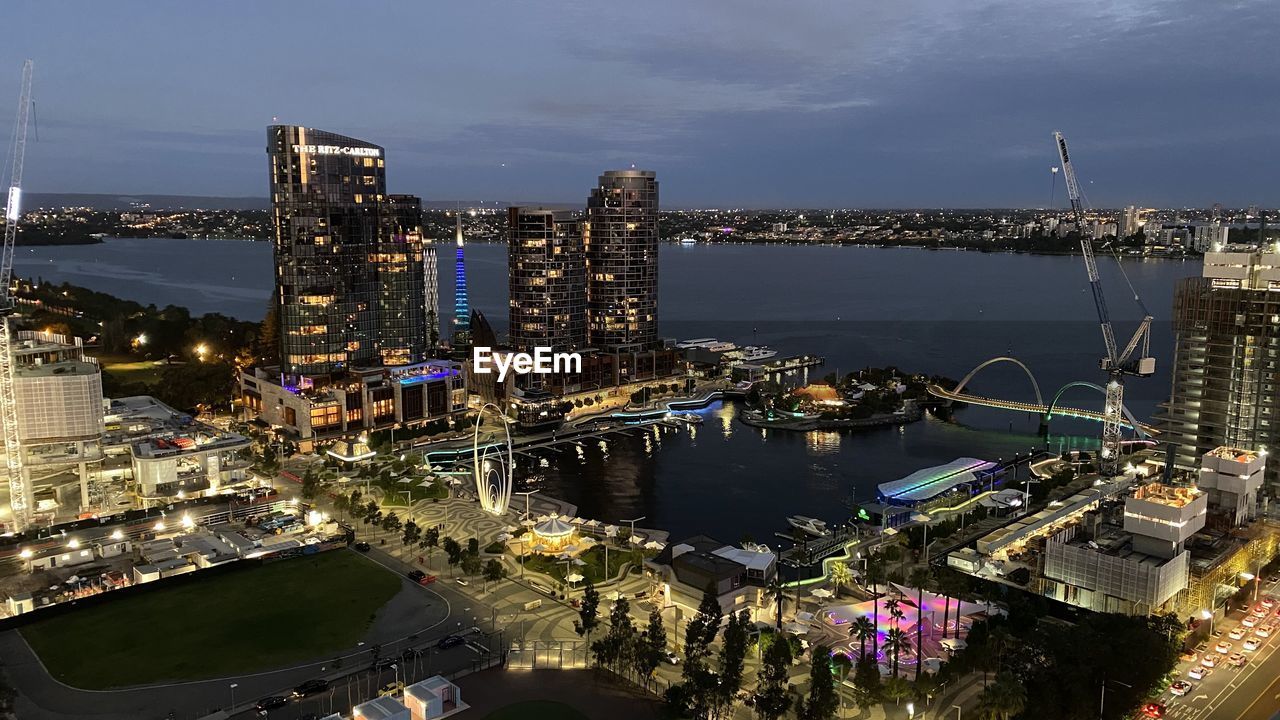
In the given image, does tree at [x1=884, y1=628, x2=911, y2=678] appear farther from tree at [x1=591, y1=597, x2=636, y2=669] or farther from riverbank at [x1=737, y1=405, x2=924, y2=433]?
riverbank at [x1=737, y1=405, x2=924, y2=433]

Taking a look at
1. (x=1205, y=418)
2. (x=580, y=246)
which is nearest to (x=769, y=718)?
(x=1205, y=418)

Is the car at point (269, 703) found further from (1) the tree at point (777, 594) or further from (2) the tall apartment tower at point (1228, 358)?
(2) the tall apartment tower at point (1228, 358)

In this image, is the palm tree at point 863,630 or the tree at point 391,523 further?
the tree at point 391,523

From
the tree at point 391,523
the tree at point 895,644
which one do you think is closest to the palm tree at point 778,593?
the tree at point 895,644

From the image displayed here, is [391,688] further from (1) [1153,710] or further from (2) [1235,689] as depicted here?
(2) [1235,689]

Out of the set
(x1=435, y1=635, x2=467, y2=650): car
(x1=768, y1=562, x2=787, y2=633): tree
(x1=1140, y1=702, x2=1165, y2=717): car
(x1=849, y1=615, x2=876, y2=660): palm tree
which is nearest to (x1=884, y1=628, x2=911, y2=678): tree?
(x1=849, y1=615, x2=876, y2=660): palm tree

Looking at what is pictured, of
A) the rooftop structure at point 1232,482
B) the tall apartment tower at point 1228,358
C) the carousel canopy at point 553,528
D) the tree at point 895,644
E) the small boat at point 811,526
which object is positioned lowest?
the small boat at point 811,526
